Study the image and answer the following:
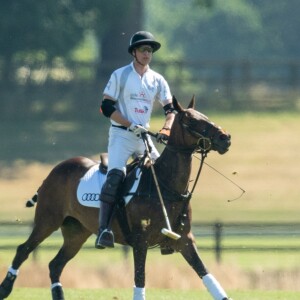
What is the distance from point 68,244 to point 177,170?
197 centimetres

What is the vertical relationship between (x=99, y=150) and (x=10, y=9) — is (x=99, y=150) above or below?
below

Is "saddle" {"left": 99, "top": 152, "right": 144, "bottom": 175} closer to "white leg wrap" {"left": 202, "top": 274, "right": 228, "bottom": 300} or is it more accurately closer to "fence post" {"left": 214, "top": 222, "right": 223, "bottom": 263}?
"white leg wrap" {"left": 202, "top": 274, "right": 228, "bottom": 300}

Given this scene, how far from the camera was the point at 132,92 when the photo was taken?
13.8m

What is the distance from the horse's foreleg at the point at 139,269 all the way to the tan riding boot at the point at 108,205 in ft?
0.91

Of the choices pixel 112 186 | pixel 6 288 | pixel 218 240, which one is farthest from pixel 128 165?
pixel 218 240

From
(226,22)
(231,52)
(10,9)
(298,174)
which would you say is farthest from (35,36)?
(226,22)

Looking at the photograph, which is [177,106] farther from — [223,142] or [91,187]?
[91,187]

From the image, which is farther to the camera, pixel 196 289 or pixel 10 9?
pixel 10 9

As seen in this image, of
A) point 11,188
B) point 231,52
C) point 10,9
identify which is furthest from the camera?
point 231,52

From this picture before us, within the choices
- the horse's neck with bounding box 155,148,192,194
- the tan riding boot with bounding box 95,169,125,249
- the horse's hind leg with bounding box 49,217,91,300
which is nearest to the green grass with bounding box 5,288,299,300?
the horse's hind leg with bounding box 49,217,91,300

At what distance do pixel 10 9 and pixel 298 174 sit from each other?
971 cm

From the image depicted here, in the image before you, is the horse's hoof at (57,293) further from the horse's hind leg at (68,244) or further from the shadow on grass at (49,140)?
the shadow on grass at (49,140)

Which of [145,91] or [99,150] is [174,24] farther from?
[145,91]

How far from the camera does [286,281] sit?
18906 millimetres
